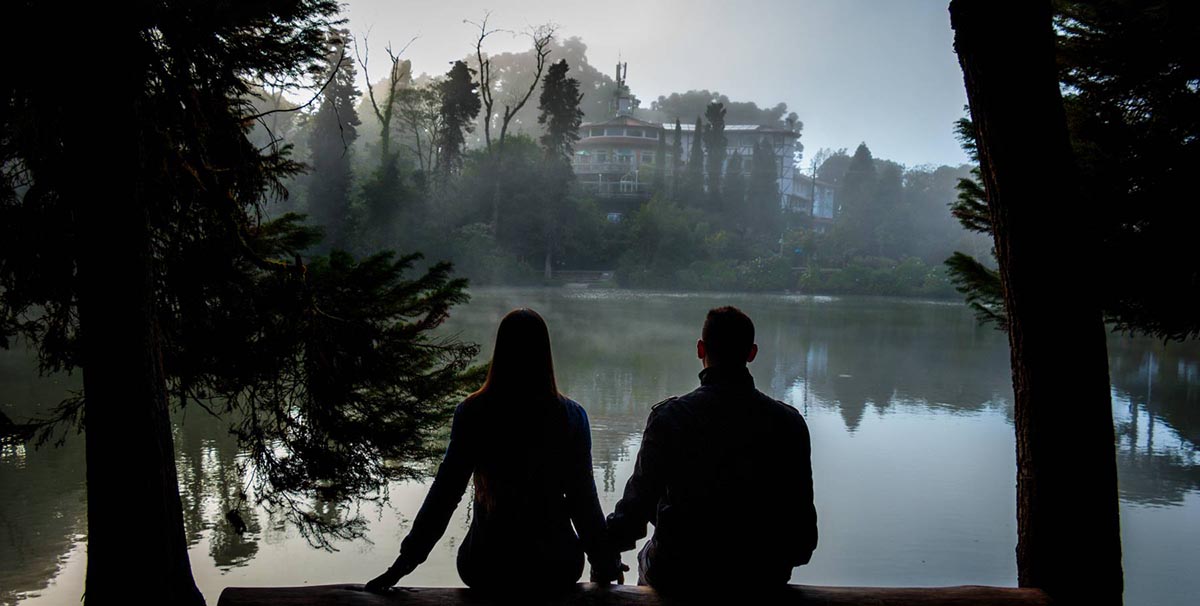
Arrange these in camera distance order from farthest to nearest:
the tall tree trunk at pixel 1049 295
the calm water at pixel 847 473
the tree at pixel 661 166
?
the tree at pixel 661 166 → the calm water at pixel 847 473 → the tall tree trunk at pixel 1049 295

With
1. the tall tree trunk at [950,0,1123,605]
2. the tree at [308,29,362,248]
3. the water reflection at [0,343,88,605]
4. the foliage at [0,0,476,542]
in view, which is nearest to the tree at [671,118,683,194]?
the tree at [308,29,362,248]

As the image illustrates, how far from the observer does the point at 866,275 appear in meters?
32.2

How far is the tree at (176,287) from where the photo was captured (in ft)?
7.31

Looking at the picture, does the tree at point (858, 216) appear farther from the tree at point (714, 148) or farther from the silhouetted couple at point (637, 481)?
the silhouetted couple at point (637, 481)

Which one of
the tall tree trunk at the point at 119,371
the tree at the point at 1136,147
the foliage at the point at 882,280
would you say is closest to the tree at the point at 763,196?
the foliage at the point at 882,280

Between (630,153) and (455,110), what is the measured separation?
14425mm

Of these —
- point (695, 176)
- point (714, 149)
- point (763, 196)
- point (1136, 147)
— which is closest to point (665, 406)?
point (1136, 147)

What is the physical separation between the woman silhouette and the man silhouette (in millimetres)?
110

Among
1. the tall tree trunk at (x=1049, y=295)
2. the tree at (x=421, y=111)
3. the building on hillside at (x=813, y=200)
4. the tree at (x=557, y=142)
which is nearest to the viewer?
the tall tree trunk at (x=1049, y=295)

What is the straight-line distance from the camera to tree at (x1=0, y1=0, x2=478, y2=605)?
223 cm

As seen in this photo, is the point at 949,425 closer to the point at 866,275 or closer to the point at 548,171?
the point at 548,171

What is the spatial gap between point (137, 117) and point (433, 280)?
1568 millimetres

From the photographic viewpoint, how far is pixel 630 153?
41.8 metres

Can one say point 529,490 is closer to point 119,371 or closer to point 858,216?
point 119,371
